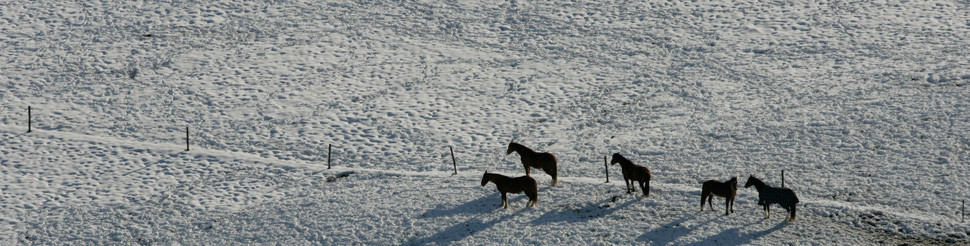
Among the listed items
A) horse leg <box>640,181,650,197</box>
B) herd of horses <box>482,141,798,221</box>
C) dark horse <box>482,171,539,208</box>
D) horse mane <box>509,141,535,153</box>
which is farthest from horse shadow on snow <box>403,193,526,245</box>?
horse leg <box>640,181,650,197</box>

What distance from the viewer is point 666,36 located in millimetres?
33094

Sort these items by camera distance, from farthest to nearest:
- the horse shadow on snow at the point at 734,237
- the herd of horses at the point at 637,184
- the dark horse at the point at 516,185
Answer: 1. the dark horse at the point at 516,185
2. the herd of horses at the point at 637,184
3. the horse shadow on snow at the point at 734,237

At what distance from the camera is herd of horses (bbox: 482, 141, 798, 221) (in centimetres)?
2019

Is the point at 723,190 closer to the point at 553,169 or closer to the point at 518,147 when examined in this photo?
the point at 553,169

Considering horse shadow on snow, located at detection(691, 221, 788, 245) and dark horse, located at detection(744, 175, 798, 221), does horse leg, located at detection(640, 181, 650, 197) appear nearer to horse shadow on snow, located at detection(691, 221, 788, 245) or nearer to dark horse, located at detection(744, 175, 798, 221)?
horse shadow on snow, located at detection(691, 221, 788, 245)

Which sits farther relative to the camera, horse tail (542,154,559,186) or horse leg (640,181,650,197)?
horse tail (542,154,559,186)

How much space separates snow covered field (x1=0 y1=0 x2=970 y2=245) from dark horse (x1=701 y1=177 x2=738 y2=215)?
0.35 m

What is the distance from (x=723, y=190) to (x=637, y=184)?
9.48 ft

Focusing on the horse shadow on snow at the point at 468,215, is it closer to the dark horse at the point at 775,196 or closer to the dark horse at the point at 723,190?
the dark horse at the point at 723,190

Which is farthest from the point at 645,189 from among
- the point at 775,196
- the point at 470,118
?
the point at 470,118

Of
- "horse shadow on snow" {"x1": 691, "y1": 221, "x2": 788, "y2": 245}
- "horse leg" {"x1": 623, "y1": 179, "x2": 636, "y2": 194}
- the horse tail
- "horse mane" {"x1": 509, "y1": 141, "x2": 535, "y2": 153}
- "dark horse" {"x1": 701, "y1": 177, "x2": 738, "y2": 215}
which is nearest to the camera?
"horse shadow on snow" {"x1": 691, "y1": 221, "x2": 788, "y2": 245}

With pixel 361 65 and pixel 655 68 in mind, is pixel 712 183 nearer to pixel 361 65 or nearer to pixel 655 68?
pixel 655 68

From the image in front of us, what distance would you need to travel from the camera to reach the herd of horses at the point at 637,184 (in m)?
20.2

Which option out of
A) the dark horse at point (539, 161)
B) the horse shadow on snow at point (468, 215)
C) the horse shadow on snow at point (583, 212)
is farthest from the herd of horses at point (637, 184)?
the horse shadow on snow at point (583, 212)
